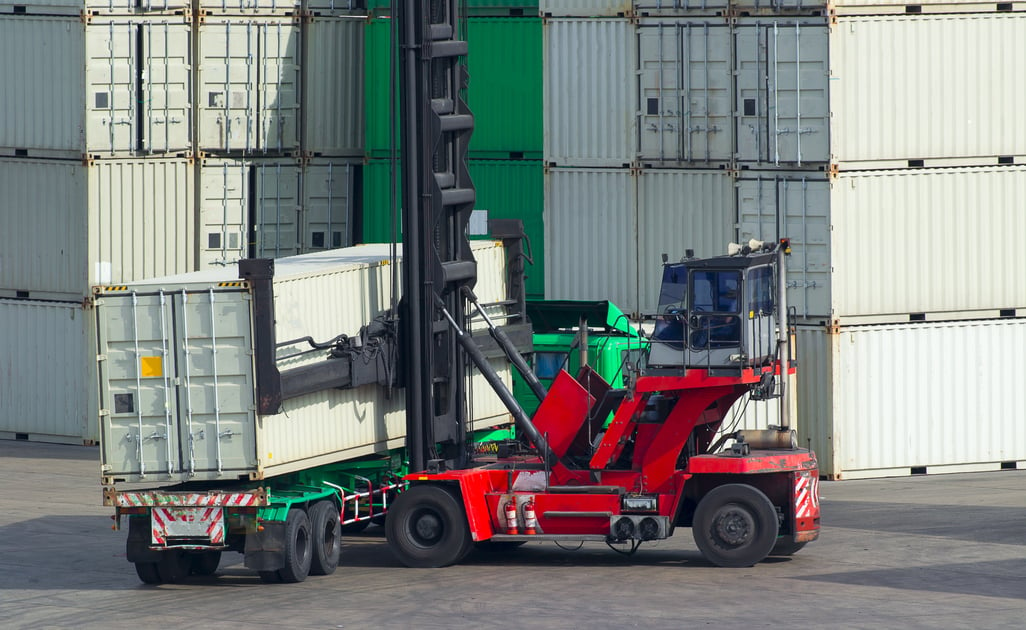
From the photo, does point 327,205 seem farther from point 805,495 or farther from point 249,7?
point 805,495

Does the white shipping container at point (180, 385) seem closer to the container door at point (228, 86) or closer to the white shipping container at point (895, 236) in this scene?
the white shipping container at point (895, 236)

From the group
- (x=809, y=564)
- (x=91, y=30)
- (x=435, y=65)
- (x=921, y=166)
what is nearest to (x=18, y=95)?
(x=91, y=30)

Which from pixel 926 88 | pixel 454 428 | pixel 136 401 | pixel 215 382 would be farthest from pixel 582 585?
pixel 926 88

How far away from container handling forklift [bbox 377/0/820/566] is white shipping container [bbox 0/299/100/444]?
11833 millimetres

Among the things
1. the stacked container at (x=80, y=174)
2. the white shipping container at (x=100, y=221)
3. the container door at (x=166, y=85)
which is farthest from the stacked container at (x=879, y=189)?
the white shipping container at (x=100, y=221)

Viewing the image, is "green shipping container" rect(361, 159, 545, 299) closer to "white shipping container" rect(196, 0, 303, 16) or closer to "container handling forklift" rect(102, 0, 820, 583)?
"white shipping container" rect(196, 0, 303, 16)

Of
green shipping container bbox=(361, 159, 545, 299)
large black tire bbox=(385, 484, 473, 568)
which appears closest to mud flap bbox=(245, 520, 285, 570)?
large black tire bbox=(385, 484, 473, 568)

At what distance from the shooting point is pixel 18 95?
29.8 metres

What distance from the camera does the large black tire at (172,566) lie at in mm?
17562

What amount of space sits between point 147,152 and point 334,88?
147 inches

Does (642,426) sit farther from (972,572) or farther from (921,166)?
(921,166)

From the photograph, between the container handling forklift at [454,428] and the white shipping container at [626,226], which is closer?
the container handling forklift at [454,428]

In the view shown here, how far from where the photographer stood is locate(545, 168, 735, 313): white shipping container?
26.6 meters

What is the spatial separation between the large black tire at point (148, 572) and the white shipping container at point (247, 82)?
44.1ft
